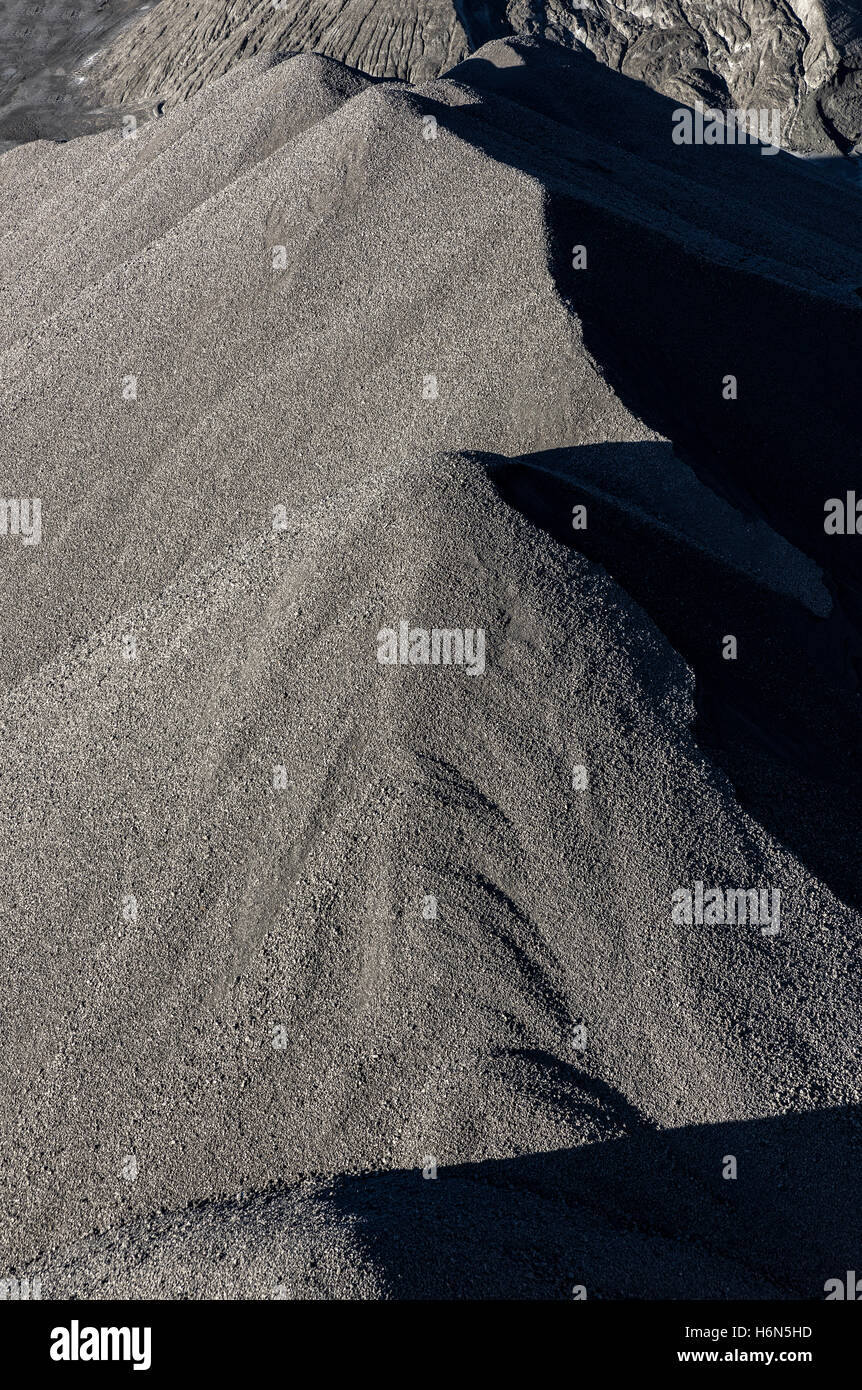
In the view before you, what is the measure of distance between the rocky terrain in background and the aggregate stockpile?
17142 millimetres

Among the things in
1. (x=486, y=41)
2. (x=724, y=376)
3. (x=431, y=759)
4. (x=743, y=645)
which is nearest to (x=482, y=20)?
(x=486, y=41)

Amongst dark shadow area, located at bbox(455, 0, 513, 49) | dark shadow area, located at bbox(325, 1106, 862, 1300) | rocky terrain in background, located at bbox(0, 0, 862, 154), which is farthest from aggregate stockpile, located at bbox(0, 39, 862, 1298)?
dark shadow area, located at bbox(455, 0, 513, 49)

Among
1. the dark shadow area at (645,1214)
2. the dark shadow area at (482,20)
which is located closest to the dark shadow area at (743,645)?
the dark shadow area at (645,1214)

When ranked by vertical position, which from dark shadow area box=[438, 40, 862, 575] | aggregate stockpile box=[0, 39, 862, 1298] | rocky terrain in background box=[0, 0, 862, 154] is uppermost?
rocky terrain in background box=[0, 0, 862, 154]

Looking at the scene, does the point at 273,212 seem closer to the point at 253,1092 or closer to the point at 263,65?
the point at 263,65

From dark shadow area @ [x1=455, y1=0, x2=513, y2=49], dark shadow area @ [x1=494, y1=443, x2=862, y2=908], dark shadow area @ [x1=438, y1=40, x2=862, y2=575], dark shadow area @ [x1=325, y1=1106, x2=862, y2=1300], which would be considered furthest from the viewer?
dark shadow area @ [x1=455, y1=0, x2=513, y2=49]

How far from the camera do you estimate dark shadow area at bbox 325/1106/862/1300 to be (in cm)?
A: 825

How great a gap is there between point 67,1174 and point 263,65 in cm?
2203

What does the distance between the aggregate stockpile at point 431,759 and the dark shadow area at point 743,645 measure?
0.05 m

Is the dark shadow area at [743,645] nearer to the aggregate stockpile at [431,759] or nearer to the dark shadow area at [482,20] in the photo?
Result: the aggregate stockpile at [431,759]

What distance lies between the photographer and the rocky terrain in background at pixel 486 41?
3158 centimetres

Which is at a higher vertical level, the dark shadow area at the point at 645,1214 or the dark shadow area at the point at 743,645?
the dark shadow area at the point at 743,645

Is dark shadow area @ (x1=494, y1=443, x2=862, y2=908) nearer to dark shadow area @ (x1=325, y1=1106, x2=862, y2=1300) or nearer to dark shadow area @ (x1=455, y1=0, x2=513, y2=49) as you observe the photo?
dark shadow area @ (x1=325, y1=1106, x2=862, y2=1300)

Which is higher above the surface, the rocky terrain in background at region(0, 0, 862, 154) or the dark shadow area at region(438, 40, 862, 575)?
the rocky terrain in background at region(0, 0, 862, 154)
